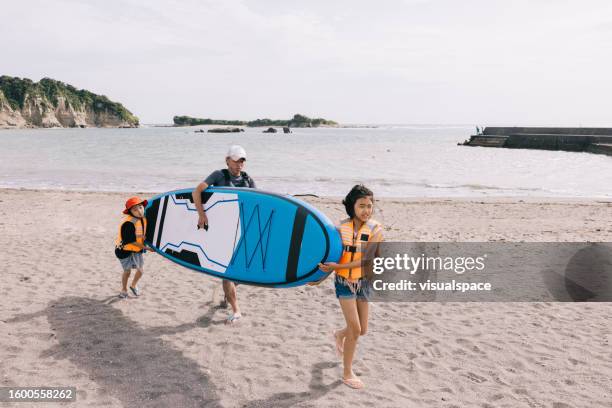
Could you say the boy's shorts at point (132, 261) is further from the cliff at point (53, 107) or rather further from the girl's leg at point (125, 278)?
the cliff at point (53, 107)

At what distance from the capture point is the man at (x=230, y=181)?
4711 millimetres

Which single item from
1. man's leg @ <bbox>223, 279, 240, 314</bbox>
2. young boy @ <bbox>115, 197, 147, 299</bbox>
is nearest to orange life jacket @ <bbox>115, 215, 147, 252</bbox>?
young boy @ <bbox>115, 197, 147, 299</bbox>

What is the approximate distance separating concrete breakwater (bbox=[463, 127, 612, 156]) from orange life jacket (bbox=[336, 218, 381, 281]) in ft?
142

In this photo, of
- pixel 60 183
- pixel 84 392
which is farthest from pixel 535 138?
pixel 84 392

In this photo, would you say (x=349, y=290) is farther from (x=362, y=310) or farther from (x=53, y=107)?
(x=53, y=107)

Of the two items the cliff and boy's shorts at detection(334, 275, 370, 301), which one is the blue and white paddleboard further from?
the cliff

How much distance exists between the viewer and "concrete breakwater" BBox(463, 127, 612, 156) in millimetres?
42281

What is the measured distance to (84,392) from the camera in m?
3.68

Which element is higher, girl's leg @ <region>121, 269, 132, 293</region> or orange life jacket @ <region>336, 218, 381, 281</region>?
orange life jacket @ <region>336, 218, 381, 281</region>

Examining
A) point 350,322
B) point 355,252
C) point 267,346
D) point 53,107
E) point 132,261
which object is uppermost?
point 53,107

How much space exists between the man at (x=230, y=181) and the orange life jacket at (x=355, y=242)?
1637 millimetres

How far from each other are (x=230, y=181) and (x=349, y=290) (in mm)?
2128

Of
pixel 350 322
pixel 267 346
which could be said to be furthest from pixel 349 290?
pixel 267 346

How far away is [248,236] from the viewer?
4.78 meters
